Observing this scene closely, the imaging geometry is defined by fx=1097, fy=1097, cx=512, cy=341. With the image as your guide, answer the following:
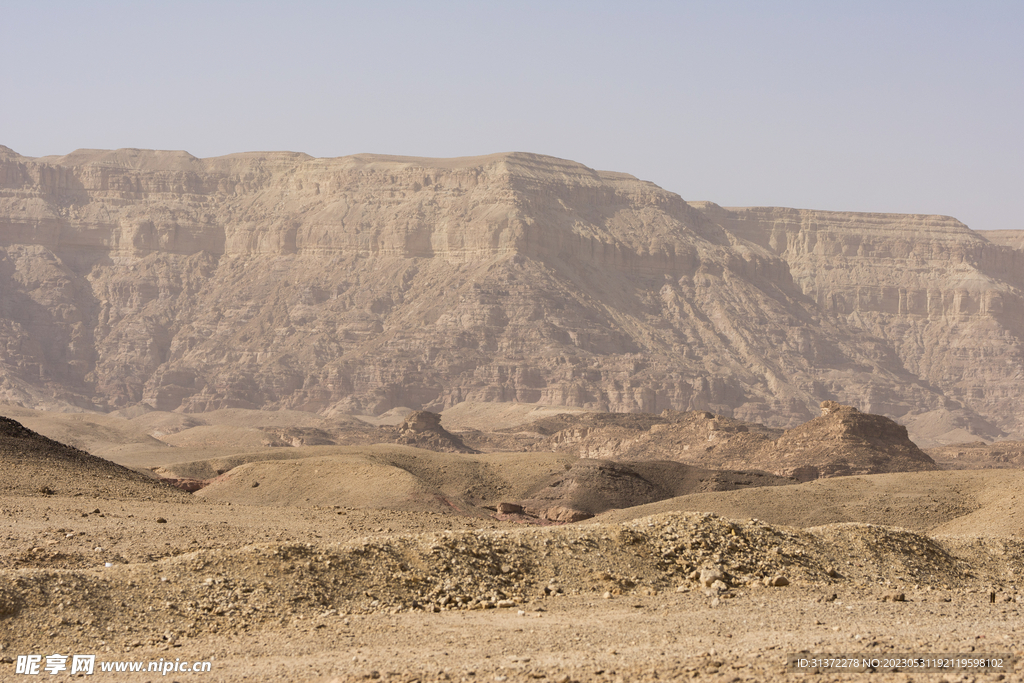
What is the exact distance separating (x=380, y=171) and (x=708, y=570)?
130880mm

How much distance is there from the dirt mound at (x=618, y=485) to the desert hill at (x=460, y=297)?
6993cm

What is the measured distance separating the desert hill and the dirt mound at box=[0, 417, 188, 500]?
78210 mm

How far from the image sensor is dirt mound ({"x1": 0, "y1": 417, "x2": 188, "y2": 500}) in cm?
2275

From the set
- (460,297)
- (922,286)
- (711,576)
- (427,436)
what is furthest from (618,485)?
(922,286)

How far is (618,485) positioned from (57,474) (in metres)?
17.6

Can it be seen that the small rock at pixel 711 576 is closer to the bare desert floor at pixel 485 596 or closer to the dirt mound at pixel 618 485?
the bare desert floor at pixel 485 596

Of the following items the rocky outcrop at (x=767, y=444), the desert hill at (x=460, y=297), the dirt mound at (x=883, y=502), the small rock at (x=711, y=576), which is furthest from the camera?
the desert hill at (x=460, y=297)

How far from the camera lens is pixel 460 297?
123 meters

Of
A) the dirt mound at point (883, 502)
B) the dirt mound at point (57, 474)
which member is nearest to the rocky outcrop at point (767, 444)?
the dirt mound at point (883, 502)

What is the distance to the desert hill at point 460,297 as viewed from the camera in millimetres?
115062

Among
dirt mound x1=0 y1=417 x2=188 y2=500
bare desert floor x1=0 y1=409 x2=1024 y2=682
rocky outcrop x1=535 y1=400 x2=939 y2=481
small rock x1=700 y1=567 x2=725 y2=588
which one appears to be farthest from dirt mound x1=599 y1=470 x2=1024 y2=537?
small rock x1=700 y1=567 x2=725 y2=588

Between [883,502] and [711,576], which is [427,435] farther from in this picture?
[711,576]

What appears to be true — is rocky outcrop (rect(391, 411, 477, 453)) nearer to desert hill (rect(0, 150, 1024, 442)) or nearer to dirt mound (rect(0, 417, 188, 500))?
desert hill (rect(0, 150, 1024, 442))

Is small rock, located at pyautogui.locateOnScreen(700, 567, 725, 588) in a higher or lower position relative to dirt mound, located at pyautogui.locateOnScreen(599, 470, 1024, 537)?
higher
